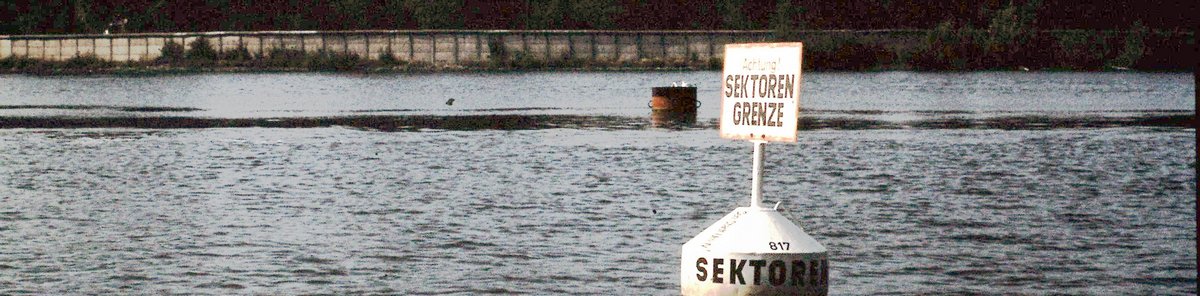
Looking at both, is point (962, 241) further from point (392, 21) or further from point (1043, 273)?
point (392, 21)

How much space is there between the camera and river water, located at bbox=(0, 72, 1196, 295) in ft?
68.6

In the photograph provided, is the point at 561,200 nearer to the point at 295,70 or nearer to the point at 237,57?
the point at 295,70

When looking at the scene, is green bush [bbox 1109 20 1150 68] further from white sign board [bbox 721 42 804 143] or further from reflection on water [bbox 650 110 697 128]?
white sign board [bbox 721 42 804 143]

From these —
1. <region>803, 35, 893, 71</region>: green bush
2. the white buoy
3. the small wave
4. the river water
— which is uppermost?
the white buoy

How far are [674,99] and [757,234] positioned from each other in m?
51.4

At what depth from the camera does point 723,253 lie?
14.8 metres

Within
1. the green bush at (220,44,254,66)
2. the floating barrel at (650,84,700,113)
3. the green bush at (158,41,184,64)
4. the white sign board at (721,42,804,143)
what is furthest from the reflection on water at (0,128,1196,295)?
the green bush at (220,44,254,66)

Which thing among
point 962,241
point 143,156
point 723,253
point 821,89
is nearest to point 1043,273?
point 962,241

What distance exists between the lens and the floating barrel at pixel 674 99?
6600 centimetres

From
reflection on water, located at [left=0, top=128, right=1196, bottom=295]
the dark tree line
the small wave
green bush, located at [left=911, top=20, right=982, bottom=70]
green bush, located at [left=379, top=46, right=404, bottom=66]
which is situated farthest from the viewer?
the dark tree line

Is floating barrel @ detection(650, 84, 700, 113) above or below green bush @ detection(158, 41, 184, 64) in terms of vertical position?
above

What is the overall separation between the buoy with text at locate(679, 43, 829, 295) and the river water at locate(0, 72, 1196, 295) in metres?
4.48

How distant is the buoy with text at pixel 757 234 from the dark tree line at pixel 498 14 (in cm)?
14148

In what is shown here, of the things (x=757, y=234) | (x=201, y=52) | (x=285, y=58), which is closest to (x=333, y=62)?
(x=285, y=58)
